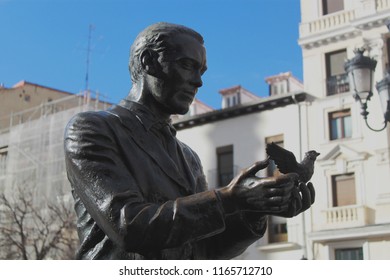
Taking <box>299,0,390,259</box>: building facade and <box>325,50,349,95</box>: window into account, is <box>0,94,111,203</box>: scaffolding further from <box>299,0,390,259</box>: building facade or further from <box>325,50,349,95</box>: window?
<box>325,50,349,95</box>: window

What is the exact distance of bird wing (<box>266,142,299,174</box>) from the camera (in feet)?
6.35

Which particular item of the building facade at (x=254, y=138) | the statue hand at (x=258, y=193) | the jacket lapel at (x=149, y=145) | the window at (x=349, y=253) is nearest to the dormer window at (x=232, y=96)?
the building facade at (x=254, y=138)

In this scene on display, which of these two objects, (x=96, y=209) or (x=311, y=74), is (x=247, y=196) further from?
(x=311, y=74)

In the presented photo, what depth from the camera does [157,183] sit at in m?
2.03

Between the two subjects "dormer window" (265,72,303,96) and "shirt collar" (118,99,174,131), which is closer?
"shirt collar" (118,99,174,131)

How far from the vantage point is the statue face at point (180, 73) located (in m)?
2.07

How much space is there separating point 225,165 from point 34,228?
590 centimetres

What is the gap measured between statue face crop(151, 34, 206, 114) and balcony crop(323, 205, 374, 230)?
17835 mm

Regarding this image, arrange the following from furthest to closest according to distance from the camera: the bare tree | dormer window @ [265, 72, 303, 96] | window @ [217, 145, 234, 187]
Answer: dormer window @ [265, 72, 303, 96] < window @ [217, 145, 234, 187] < the bare tree

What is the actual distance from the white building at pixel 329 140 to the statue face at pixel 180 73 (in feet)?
58.1

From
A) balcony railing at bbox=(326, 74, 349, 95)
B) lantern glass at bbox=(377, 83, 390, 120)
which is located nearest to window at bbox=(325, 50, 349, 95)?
balcony railing at bbox=(326, 74, 349, 95)

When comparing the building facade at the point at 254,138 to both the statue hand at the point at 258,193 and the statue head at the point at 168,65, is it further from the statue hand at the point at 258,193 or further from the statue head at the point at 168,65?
the statue hand at the point at 258,193

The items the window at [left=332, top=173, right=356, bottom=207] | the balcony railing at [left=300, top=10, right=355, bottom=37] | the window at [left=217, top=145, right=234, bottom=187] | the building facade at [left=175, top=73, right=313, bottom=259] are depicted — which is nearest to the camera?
the window at [left=332, top=173, right=356, bottom=207]
